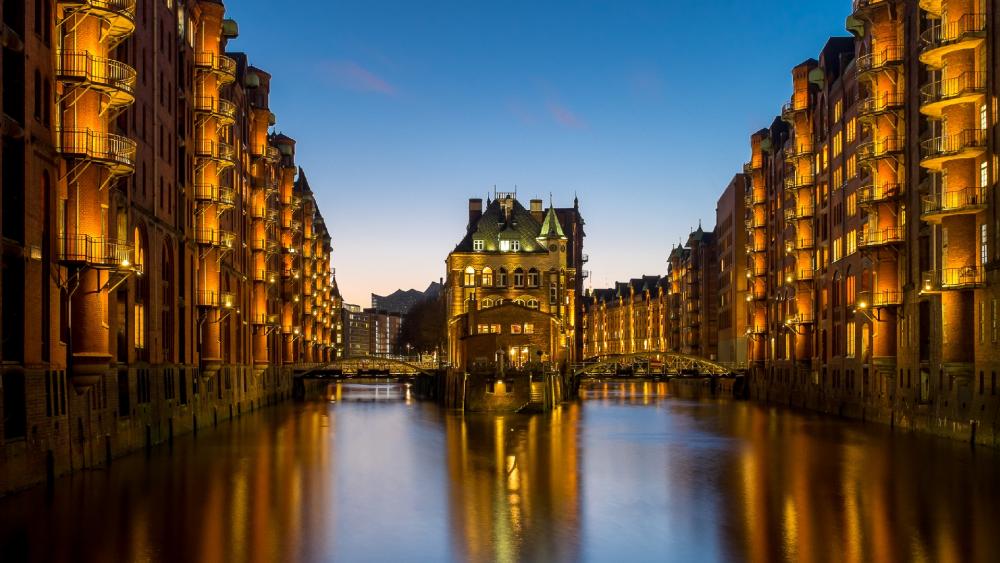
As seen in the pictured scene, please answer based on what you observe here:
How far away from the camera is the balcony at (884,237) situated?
58344 millimetres

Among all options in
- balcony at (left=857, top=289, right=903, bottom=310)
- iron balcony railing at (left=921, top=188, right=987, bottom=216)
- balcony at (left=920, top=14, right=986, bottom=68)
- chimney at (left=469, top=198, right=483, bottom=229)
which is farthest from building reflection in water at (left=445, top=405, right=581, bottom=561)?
chimney at (left=469, top=198, right=483, bottom=229)

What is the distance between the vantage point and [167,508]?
109ft

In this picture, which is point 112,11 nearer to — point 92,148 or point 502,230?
point 92,148

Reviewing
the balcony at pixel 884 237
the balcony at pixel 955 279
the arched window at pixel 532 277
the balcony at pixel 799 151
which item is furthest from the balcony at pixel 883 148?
the arched window at pixel 532 277

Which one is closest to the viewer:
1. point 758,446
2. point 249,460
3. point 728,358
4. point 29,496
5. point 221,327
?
point 29,496

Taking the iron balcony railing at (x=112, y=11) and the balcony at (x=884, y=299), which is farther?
the balcony at (x=884, y=299)

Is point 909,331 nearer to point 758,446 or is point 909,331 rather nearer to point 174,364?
point 758,446

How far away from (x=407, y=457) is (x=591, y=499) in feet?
54.8

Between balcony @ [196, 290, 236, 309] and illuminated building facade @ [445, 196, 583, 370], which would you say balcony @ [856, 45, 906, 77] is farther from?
Answer: illuminated building facade @ [445, 196, 583, 370]

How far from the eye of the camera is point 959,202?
47781mm

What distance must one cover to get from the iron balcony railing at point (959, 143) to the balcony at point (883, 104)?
871cm

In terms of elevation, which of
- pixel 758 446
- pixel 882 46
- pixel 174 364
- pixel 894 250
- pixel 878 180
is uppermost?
pixel 882 46

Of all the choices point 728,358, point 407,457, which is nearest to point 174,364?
point 407,457

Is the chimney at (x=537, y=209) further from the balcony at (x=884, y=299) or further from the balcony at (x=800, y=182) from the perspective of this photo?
the balcony at (x=884, y=299)
